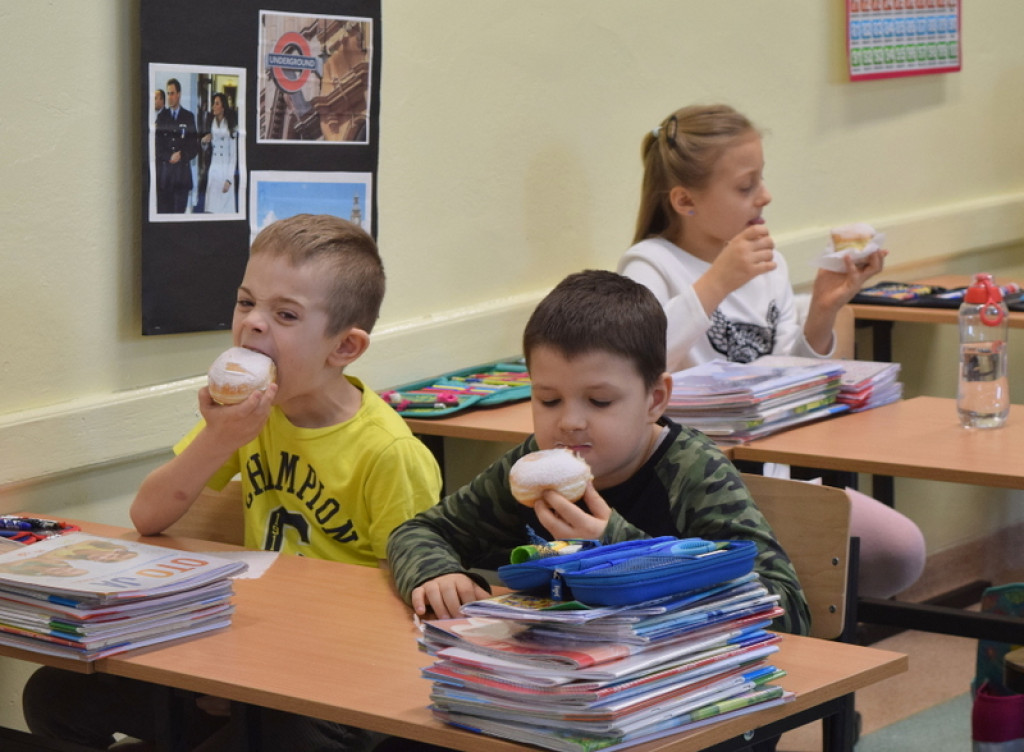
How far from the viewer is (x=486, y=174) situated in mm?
3543

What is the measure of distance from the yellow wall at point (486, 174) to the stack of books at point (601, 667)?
4.62 ft

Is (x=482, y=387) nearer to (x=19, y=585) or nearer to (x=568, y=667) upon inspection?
(x=19, y=585)

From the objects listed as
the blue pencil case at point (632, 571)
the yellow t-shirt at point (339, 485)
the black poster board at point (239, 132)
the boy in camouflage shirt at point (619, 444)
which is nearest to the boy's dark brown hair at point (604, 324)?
the boy in camouflage shirt at point (619, 444)

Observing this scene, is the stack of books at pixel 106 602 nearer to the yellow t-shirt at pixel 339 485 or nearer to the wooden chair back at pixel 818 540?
the yellow t-shirt at pixel 339 485

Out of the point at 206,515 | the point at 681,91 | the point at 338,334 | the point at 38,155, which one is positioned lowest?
the point at 206,515

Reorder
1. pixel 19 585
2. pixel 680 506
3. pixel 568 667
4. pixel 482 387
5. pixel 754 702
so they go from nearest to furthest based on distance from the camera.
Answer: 1. pixel 568 667
2. pixel 754 702
3. pixel 19 585
4. pixel 680 506
5. pixel 482 387

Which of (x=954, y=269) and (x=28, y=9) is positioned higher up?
(x=28, y=9)

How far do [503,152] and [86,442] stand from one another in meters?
1.32

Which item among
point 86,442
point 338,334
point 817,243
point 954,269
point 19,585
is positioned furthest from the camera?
point 954,269

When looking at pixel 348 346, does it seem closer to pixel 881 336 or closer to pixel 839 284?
pixel 839 284

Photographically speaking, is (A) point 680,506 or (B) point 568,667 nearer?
(B) point 568,667

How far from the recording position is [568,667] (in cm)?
143

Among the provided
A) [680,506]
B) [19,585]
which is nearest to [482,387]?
[680,506]

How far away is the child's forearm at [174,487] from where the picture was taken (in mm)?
2381
